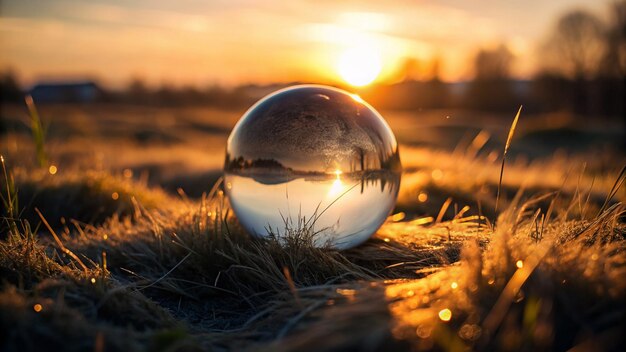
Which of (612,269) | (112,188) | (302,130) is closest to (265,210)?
(302,130)

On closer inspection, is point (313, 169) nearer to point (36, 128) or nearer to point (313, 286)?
point (313, 286)

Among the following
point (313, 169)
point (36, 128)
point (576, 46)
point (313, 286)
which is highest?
point (576, 46)

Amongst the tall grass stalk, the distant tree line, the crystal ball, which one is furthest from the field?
the distant tree line

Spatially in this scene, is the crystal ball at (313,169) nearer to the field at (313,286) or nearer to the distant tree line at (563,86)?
the field at (313,286)

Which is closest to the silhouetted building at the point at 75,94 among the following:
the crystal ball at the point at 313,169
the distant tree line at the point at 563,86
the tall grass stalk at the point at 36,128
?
the distant tree line at the point at 563,86

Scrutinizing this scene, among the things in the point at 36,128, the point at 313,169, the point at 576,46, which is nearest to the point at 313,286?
the point at 313,169

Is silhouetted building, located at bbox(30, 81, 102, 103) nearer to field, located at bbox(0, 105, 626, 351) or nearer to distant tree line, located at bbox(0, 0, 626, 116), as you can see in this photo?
distant tree line, located at bbox(0, 0, 626, 116)
